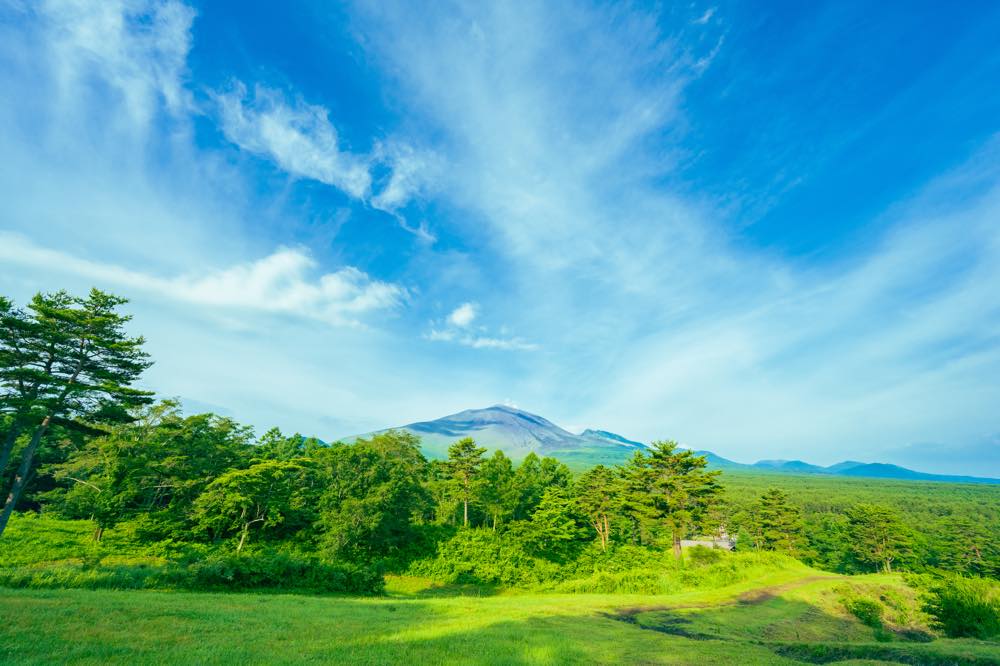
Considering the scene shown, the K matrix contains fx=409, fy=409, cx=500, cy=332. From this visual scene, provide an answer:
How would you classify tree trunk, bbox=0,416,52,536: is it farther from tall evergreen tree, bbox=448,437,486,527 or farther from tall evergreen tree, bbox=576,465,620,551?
tall evergreen tree, bbox=576,465,620,551

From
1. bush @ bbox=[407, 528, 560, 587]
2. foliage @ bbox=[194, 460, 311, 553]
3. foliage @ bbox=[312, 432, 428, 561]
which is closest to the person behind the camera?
foliage @ bbox=[194, 460, 311, 553]

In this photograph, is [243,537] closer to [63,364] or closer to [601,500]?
[63,364]

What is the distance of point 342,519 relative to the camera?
108ft

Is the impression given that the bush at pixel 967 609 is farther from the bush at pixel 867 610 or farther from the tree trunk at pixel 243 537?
the tree trunk at pixel 243 537

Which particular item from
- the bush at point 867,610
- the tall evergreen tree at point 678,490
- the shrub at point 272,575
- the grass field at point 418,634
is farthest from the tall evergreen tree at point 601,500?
the shrub at point 272,575

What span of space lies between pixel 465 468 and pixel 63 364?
33.5 meters

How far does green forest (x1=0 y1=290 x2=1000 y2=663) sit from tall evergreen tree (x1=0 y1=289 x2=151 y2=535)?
9 cm

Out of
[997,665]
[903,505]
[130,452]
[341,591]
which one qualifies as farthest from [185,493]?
[903,505]

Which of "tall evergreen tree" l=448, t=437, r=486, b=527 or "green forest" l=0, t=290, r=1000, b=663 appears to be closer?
"green forest" l=0, t=290, r=1000, b=663

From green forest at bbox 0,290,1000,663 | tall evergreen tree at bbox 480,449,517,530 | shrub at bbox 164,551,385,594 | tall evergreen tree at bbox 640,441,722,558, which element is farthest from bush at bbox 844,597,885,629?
tall evergreen tree at bbox 480,449,517,530

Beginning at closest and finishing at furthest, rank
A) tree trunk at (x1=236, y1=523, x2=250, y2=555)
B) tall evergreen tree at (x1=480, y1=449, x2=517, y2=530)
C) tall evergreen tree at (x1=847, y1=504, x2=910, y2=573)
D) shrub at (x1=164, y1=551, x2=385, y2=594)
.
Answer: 1. shrub at (x1=164, y1=551, x2=385, y2=594)
2. tree trunk at (x1=236, y1=523, x2=250, y2=555)
3. tall evergreen tree at (x1=480, y1=449, x2=517, y2=530)
4. tall evergreen tree at (x1=847, y1=504, x2=910, y2=573)

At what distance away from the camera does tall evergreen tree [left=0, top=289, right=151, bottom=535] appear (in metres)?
22.1

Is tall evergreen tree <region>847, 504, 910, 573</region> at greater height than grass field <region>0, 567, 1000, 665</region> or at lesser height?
lesser

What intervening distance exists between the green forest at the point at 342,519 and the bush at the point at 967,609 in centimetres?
6
